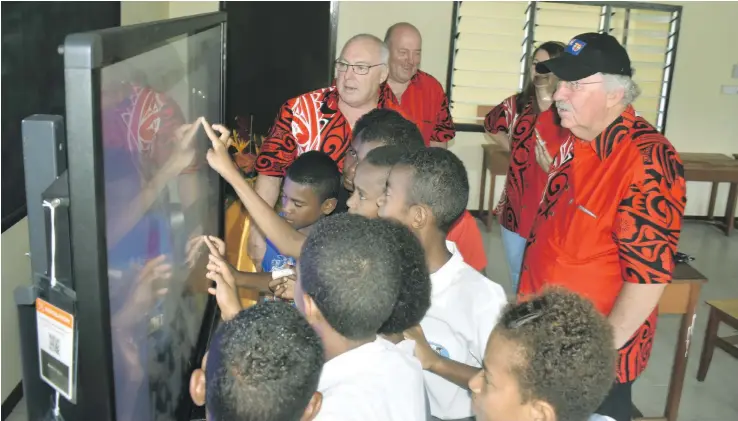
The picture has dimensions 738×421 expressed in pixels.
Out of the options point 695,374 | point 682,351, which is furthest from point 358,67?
point 695,374

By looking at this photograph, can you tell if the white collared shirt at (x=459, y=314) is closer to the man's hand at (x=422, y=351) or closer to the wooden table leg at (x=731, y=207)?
the man's hand at (x=422, y=351)

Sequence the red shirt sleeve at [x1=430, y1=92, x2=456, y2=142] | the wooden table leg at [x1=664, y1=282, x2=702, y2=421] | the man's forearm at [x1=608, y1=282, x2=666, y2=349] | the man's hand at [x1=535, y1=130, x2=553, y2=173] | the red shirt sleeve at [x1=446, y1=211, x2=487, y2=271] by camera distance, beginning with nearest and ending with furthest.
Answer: the man's forearm at [x1=608, y1=282, x2=666, y2=349], the red shirt sleeve at [x1=446, y1=211, x2=487, y2=271], the man's hand at [x1=535, y1=130, x2=553, y2=173], the wooden table leg at [x1=664, y1=282, x2=702, y2=421], the red shirt sleeve at [x1=430, y1=92, x2=456, y2=142]

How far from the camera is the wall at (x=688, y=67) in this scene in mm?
5996

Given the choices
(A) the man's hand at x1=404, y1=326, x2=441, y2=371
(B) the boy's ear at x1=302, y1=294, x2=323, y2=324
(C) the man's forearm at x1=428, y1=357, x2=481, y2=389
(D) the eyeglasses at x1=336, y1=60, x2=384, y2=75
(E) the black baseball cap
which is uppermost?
(E) the black baseball cap

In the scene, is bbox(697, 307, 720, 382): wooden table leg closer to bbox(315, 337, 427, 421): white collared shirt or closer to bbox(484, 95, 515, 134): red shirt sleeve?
bbox(484, 95, 515, 134): red shirt sleeve

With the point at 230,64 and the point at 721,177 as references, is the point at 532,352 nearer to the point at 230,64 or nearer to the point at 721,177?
the point at 230,64

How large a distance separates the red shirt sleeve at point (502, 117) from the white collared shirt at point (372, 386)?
7.76 ft

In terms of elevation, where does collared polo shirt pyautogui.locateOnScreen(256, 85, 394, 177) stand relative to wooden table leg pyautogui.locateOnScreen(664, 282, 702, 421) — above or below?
above

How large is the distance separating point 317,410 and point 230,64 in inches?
200

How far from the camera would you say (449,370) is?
5.09ft

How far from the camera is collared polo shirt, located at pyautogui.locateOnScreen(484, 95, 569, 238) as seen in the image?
284 centimetres

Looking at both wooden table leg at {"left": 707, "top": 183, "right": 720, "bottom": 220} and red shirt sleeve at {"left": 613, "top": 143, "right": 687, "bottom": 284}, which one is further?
wooden table leg at {"left": 707, "top": 183, "right": 720, "bottom": 220}

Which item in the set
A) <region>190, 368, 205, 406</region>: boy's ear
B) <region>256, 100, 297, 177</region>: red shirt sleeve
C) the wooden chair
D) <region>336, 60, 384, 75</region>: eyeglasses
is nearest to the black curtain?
<region>256, 100, 297, 177</region>: red shirt sleeve

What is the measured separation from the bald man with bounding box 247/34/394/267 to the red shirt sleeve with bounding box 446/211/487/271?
0.61m
